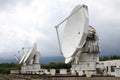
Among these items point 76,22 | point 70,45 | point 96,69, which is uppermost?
point 76,22

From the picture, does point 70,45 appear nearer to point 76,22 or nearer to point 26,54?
point 76,22

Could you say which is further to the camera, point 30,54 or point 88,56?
point 30,54

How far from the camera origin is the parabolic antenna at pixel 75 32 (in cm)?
3174

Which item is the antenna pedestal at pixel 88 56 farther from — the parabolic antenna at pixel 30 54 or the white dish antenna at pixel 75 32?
the parabolic antenna at pixel 30 54

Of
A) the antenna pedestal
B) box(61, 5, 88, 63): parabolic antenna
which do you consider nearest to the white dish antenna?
box(61, 5, 88, 63): parabolic antenna

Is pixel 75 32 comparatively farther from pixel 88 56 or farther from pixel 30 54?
pixel 30 54

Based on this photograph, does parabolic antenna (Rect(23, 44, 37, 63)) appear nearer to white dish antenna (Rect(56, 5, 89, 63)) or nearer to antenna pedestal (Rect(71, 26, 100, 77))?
white dish antenna (Rect(56, 5, 89, 63))

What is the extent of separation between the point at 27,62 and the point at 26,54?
1727 millimetres

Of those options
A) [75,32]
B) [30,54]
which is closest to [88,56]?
[75,32]

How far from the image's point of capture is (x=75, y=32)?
1318 inches

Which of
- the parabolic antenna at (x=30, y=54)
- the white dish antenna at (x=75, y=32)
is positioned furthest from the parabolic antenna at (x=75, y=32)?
the parabolic antenna at (x=30, y=54)

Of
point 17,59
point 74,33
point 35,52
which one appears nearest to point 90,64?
point 74,33

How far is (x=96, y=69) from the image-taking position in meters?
34.3

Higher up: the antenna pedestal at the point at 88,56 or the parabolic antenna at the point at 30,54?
the parabolic antenna at the point at 30,54
